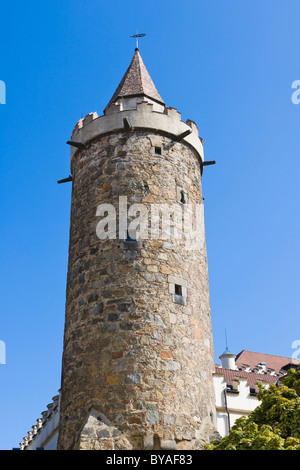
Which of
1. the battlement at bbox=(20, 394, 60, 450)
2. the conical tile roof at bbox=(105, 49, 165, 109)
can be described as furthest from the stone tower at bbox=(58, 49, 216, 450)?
the battlement at bbox=(20, 394, 60, 450)

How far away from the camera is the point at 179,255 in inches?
460

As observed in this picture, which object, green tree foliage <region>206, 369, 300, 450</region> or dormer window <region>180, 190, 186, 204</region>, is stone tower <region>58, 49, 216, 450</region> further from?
green tree foliage <region>206, 369, 300, 450</region>

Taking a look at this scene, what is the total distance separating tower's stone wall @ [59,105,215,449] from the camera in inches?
395

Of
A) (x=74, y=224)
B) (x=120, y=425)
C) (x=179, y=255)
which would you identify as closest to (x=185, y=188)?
(x=179, y=255)

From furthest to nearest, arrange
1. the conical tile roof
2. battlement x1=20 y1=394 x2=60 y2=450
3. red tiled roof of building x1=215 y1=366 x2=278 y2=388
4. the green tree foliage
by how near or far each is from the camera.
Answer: red tiled roof of building x1=215 y1=366 x2=278 y2=388 → battlement x1=20 y1=394 x2=60 y2=450 → the conical tile roof → the green tree foliage

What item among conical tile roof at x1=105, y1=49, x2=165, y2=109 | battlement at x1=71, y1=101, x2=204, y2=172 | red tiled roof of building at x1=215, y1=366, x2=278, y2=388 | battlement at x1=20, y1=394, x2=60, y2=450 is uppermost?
conical tile roof at x1=105, y1=49, x2=165, y2=109

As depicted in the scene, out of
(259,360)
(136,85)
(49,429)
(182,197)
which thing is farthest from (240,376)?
(259,360)

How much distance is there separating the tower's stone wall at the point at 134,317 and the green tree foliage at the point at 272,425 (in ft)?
2.76

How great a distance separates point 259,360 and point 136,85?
27.8 metres

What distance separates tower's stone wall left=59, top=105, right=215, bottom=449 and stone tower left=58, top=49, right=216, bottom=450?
19 mm

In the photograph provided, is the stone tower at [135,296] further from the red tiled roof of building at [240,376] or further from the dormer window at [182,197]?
the red tiled roof of building at [240,376]
